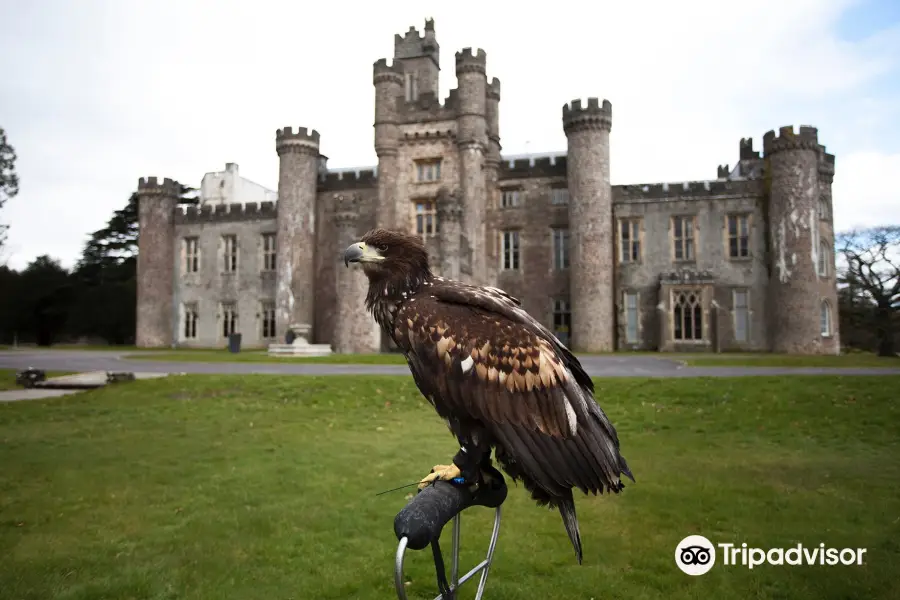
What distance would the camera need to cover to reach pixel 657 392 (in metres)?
14.6

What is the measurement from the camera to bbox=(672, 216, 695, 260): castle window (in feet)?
112

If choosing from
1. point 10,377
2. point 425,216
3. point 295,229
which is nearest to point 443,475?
point 10,377

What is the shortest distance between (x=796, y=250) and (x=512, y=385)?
33666mm

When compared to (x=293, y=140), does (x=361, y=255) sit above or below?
below

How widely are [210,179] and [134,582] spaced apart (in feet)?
167

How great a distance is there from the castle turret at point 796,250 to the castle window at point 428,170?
56.6 ft

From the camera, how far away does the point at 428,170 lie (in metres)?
35.7

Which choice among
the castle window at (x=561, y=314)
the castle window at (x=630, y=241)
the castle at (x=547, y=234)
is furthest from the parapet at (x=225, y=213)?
the castle window at (x=630, y=241)

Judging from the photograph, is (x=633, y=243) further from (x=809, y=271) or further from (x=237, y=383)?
(x=237, y=383)

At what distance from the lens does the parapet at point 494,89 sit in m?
38.4

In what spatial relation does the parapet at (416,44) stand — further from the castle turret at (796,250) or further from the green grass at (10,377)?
the green grass at (10,377)

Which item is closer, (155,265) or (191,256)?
(155,265)

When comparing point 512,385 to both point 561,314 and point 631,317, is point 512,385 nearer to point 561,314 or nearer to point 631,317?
point 631,317

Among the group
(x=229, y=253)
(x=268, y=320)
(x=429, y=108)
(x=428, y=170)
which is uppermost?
(x=429, y=108)
